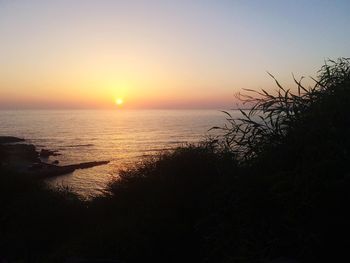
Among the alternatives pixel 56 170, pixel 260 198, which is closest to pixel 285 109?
pixel 260 198

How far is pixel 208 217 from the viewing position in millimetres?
10453

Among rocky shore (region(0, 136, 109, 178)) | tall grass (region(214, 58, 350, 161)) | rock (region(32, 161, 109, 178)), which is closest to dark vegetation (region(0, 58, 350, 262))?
tall grass (region(214, 58, 350, 161))

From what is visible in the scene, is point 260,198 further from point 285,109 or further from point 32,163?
point 32,163

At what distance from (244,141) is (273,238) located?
93.1 inches

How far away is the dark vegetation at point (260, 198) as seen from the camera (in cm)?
746

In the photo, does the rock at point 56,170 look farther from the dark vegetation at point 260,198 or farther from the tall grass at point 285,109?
the tall grass at point 285,109

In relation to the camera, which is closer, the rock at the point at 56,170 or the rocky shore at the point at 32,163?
the rocky shore at the point at 32,163

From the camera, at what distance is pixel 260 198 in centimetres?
871

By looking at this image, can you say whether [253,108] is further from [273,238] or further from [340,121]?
[273,238]

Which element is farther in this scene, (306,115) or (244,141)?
(244,141)

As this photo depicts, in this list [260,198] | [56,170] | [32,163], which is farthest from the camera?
[32,163]

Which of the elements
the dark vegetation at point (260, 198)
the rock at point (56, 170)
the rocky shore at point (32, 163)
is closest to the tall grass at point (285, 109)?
the dark vegetation at point (260, 198)

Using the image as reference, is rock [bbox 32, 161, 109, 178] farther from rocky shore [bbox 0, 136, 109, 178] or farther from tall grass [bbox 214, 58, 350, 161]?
tall grass [bbox 214, 58, 350, 161]

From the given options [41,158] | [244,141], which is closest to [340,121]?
[244,141]
